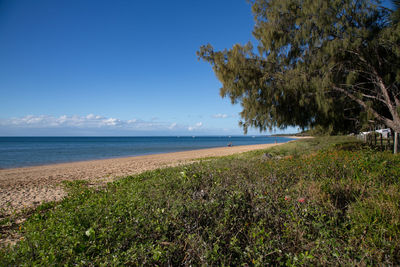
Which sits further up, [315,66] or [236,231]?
[315,66]

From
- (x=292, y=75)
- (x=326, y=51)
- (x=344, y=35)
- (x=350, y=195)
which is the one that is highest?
(x=344, y=35)

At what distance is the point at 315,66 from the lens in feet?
27.1

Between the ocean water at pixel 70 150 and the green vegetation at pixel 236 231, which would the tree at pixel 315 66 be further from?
the ocean water at pixel 70 150

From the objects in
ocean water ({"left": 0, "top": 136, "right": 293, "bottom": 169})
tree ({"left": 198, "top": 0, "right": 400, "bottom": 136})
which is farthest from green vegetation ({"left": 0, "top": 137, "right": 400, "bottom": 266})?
ocean water ({"left": 0, "top": 136, "right": 293, "bottom": 169})

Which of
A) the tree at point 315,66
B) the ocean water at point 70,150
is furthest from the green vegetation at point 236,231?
the ocean water at point 70,150

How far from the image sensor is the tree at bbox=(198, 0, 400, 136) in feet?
25.5

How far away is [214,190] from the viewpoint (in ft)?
12.6

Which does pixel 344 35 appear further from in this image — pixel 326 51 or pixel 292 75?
pixel 292 75

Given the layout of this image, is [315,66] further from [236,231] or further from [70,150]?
[70,150]

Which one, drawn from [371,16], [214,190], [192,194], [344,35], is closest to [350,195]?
[214,190]

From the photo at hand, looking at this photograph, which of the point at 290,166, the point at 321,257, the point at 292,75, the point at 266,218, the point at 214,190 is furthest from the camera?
the point at 292,75

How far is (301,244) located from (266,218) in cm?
55

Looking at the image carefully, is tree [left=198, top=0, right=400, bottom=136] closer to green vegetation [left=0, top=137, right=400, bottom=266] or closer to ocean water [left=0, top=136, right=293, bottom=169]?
green vegetation [left=0, top=137, right=400, bottom=266]

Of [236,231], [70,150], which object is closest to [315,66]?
[236,231]
